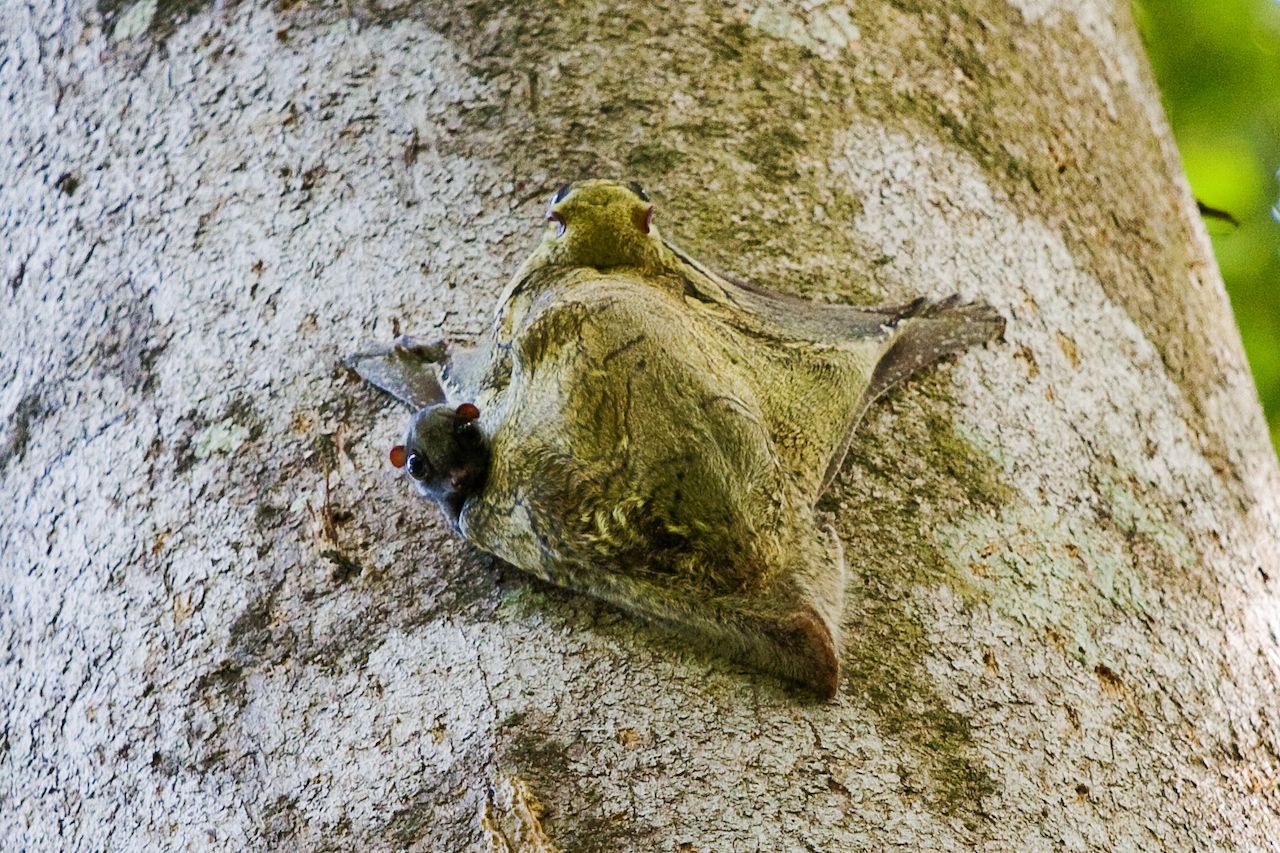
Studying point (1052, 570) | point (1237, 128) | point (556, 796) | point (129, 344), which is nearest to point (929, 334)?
point (1052, 570)

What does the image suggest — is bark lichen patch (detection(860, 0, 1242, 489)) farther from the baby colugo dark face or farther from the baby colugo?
the baby colugo dark face

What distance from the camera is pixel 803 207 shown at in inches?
69.1

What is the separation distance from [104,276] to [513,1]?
75 centimetres

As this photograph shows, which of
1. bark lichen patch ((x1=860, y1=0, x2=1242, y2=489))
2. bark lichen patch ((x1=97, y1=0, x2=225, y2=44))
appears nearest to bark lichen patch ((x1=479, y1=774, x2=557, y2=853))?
bark lichen patch ((x1=860, y1=0, x2=1242, y2=489))

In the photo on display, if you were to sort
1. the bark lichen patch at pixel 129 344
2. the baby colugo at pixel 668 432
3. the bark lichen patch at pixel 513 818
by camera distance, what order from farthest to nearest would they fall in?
the bark lichen patch at pixel 129 344
the baby colugo at pixel 668 432
the bark lichen patch at pixel 513 818

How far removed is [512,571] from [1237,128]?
2.71 meters

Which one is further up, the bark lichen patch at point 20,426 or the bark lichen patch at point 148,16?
the bark lichen patch at point 148,16

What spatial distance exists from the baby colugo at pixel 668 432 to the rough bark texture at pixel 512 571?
0.04 metres

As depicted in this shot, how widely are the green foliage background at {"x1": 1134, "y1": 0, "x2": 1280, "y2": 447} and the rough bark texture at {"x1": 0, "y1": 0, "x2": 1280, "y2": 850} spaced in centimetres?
114

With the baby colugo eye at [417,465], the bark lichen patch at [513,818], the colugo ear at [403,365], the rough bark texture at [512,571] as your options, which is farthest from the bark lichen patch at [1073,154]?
the bark lichen patch at [513,818]

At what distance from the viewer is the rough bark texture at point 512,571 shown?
1.32 meters

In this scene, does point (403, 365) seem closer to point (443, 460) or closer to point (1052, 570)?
point (443, 460)

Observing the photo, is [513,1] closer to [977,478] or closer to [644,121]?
[644,121]

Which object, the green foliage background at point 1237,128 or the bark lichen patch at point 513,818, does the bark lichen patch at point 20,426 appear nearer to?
the bark lichen patch at point 513,818
